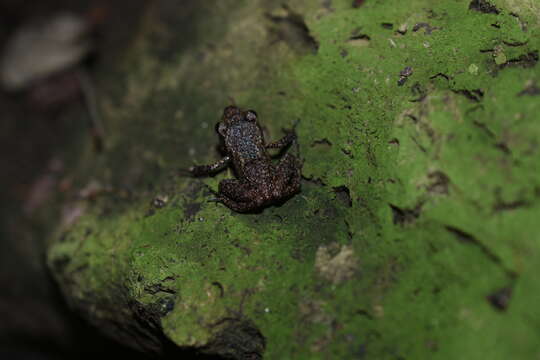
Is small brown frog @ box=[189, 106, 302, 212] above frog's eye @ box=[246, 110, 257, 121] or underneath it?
underneath

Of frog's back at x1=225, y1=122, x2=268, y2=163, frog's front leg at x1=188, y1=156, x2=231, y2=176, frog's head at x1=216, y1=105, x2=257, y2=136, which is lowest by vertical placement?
frog's front leg at x1=188, y1=156, x2=231, y2=176

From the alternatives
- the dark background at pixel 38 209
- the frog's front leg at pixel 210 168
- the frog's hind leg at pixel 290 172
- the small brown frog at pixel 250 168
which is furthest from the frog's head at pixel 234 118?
the dark background at pixel 38 209

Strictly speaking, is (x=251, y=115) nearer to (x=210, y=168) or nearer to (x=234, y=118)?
(x=234, y=118)

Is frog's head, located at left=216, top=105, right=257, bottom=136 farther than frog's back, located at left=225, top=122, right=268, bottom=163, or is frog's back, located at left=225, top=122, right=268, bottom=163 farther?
frog's head, located at left=216, top=105, right=257, bottom=136

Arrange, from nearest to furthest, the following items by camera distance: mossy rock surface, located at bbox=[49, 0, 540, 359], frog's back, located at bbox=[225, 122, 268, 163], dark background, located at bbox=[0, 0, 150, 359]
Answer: mossy rock surface, located at bbox=[49, 0, 540, 359] < frog's back, located at bbox=[225, 122, 268, 163] < dark background, located at bbox=[0, 0, 150, 359]

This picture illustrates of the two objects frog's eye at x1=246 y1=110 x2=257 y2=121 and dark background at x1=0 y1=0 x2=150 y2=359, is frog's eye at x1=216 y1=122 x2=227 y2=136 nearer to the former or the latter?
frog's eye at x1=246 y1=110 x2=257 y2=121

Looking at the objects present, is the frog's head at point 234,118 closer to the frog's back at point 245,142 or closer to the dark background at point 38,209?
the frog's back at point 245,142

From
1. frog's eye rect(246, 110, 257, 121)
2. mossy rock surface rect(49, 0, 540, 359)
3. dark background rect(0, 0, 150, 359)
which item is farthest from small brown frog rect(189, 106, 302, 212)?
dark background rect(0, 0, 150, 359)

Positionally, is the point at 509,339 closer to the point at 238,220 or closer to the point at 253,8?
the point at 238,220
